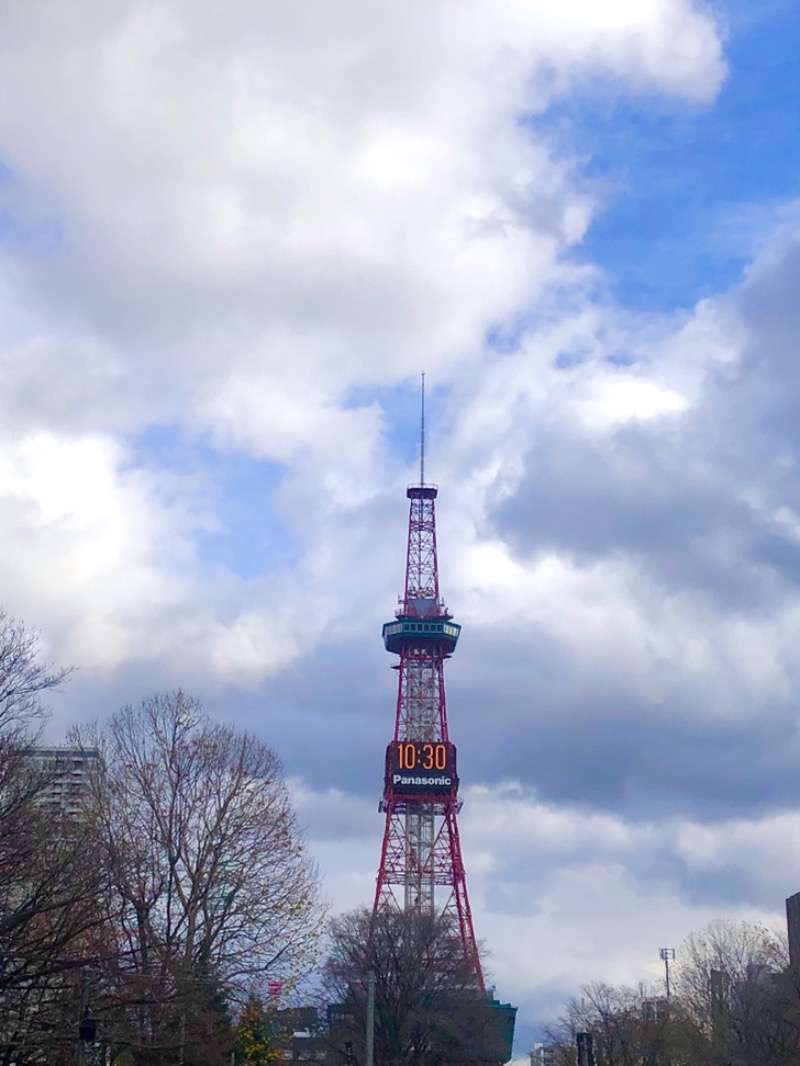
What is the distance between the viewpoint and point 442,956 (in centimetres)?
8338

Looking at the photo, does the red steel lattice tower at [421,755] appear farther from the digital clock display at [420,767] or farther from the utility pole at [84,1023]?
the utility pole at [84,1023]

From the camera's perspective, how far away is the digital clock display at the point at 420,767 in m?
120

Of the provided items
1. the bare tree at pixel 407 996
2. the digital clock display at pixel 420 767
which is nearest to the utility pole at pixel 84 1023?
the bare tree at pixel 407 996

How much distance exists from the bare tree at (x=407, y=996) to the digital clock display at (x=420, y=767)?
113ft

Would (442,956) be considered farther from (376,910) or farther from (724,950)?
(724,950)

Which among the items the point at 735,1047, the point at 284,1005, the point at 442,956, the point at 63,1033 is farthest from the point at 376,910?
the point at 63,1033

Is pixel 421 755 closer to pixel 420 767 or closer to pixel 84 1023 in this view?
pixel 420 767

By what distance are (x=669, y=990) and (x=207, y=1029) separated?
224ft

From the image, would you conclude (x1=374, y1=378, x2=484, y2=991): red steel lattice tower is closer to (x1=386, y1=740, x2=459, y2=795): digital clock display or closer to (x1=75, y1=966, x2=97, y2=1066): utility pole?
(x1=386, y1=740, x2=459, y2=795): digital clock display

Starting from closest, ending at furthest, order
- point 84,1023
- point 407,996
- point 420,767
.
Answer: point 84,1023 < point 407,996 < point 420,767

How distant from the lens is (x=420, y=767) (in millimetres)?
120812

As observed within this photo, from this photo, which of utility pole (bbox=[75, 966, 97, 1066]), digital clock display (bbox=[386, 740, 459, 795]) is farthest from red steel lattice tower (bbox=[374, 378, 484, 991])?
utility pole (bbox=[75, 966, 97, 1066])

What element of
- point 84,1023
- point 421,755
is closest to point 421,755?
point 421,755

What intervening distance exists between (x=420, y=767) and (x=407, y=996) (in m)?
42.2
